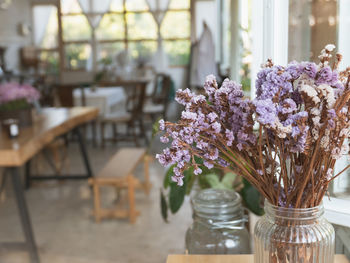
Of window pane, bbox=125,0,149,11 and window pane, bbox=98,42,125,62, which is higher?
window pane, bbox=125,0,149,11

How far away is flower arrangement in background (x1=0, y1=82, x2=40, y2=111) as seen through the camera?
3268 mm

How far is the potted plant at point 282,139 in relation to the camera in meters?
0.70

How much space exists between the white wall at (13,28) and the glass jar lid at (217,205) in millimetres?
7555

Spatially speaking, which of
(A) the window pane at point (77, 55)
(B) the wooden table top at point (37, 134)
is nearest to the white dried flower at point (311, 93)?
(B) the wooden table top at point (37, 134)

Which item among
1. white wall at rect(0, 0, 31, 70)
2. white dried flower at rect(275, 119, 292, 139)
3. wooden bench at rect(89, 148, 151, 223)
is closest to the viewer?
white dried flower at rect(275, 119, 292, 139)

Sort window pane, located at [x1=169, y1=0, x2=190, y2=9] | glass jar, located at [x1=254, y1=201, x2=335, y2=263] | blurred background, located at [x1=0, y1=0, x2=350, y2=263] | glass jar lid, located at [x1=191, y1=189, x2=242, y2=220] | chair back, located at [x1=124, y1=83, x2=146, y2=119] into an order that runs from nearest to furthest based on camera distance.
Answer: glass jar, located at [x1=254, y1=201, x2=335, y2=263], glass jar lid, located at [x1=191, y1=189, x2=242, y2=220], blurred background, located at [x1=0, y1=0, x2=350, y2=263], chair back, located at [x1=124, y1=83, x2=146, y2=119], window pane, located at [x1=169, y1=0, x2=190, y2=9]

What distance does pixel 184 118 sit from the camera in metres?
0.74

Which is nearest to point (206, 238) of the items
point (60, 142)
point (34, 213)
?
point (34, 213)

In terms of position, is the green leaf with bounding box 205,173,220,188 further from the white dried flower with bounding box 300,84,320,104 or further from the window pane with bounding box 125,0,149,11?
the window pane with bounding box 125,0,149,11

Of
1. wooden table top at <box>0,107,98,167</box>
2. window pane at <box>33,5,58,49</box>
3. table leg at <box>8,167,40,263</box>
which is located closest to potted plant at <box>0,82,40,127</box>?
wooden table top at <box>0,107,98,167</box>

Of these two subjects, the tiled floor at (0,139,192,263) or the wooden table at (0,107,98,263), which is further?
the tiled floor at (0,139,192,263)

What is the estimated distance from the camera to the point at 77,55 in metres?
8.81

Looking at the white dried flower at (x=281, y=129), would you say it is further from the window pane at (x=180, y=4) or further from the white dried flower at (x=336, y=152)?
the window pane at (x=180, y=4)

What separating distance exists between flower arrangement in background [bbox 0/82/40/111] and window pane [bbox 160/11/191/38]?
18.1 feet
